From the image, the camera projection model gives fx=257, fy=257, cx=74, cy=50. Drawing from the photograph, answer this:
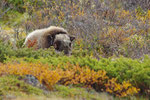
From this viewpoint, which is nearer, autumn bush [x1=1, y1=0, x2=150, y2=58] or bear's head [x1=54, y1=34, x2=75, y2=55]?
bear's head [x1=54, y1=34, x2=75, y2=55]

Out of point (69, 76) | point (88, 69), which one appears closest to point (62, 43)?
point (88, 69)

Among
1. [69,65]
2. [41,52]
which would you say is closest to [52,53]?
[41,52]

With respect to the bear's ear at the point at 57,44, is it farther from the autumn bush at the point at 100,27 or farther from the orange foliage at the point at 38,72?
the orange foliage at the point at 38,72

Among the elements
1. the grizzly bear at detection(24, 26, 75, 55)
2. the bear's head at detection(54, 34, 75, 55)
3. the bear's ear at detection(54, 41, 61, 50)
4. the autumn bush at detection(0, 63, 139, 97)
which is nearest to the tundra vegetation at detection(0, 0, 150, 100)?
the autumn bush at detection(0, 63, 139, 97)

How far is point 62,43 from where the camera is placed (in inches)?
391

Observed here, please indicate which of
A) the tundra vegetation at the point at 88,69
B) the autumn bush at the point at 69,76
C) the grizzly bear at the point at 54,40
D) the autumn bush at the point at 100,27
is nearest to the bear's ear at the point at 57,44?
the grizzly bear at the point at 54,40

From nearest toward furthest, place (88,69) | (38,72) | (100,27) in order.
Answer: (38,72) → (88,69) → (100,27)

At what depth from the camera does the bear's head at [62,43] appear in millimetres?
9869

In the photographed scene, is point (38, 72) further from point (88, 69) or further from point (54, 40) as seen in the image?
point (54, 40)

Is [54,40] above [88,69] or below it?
above

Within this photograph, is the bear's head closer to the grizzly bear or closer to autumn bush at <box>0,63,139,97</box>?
the grizzly bear

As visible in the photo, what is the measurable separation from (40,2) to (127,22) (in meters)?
6.97

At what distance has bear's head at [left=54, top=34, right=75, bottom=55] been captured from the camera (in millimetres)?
9869

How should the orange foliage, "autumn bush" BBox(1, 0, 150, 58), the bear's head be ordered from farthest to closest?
"autumn bush" BBox(1, 0, 150, 58)
the bear's head
the orange foliage
